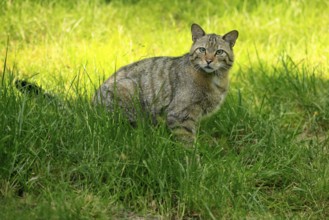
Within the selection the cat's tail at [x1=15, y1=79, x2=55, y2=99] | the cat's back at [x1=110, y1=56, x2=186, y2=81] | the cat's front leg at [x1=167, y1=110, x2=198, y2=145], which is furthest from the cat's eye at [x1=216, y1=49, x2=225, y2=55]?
the cat's tail at [x1=15, y1=79, x2=55, y2=99]

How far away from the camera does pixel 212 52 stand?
5016 millimetres

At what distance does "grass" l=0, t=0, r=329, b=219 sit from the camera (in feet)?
13.1

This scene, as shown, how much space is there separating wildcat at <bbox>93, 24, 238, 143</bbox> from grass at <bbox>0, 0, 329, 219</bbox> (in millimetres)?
204

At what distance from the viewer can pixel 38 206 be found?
144 inches

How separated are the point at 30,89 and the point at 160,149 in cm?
115

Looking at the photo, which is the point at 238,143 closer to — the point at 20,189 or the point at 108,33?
the point at 20,189

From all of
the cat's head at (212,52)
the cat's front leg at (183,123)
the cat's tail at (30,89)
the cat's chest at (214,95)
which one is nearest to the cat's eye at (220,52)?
the cat's head at (212,52)

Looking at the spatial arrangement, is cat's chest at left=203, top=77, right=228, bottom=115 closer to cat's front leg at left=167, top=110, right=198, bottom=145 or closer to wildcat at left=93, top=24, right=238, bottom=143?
wildcat at left=93, top=24, right=238, bottom=143

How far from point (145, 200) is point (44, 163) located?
26.9 inches

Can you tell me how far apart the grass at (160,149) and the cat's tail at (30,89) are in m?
0.07

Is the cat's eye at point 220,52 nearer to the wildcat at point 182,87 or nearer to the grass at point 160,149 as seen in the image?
the wildcat at point 182,87

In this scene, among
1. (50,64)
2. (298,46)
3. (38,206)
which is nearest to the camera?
(38,206)

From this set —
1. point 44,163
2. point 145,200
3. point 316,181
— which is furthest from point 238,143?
point 44,163

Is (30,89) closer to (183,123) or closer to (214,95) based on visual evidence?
(183,123)
